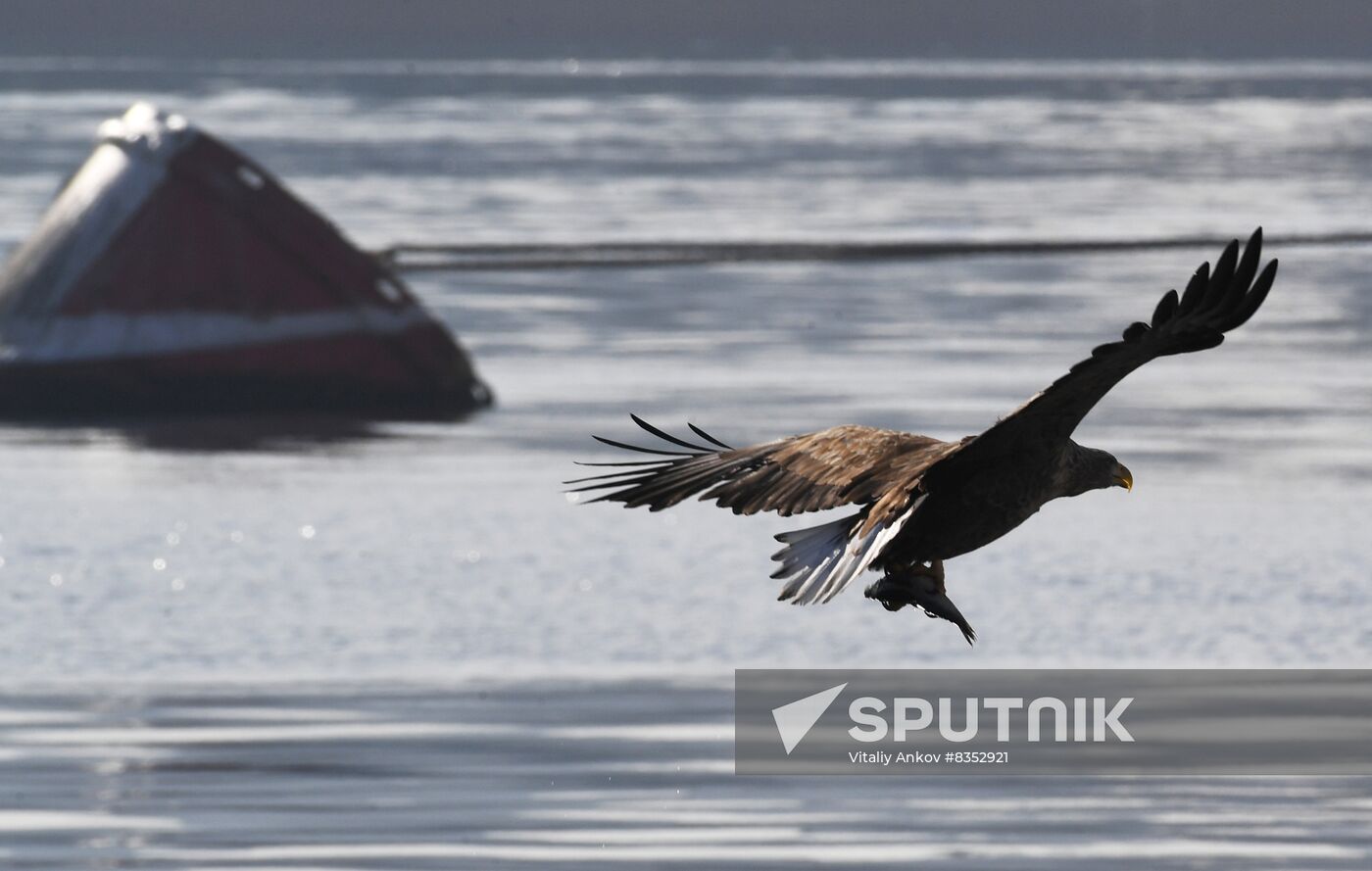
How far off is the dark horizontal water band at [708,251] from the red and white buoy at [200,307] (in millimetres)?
7712

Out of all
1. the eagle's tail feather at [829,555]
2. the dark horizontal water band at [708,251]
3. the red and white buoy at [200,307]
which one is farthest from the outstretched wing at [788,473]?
the dark horizontal water band at [708,251]

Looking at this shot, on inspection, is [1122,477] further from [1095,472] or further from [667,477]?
[667,477]

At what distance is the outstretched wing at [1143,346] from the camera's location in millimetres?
6324

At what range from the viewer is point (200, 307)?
107ft

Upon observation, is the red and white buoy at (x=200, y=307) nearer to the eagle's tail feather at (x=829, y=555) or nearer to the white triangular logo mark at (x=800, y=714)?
the white triangular logo mark at (x=800, y=714)

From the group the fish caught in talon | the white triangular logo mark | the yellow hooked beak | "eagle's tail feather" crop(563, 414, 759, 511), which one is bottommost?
the white triangular logo mark

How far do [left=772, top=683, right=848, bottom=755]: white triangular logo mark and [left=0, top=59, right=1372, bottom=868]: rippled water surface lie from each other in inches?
14.4

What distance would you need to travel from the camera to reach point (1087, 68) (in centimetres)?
17962

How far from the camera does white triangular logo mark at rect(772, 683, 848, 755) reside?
19234 millimetres

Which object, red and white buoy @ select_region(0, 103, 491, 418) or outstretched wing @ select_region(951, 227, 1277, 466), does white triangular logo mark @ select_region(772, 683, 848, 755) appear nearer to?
outstretched wing @ select_region(951, 227, 1277, 466)

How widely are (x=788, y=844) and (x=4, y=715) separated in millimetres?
5270

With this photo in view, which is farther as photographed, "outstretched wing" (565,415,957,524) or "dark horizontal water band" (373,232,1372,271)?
"dark horizontal water band" (373,232,1372,271)

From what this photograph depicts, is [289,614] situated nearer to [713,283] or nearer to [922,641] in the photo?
[922,641]

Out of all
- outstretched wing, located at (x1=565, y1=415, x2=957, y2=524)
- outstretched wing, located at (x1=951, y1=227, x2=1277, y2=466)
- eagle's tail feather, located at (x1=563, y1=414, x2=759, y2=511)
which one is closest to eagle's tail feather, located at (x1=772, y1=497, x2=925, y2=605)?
outstretched wing, located at (x1=565, y1=415, x2=957, y2=524)
